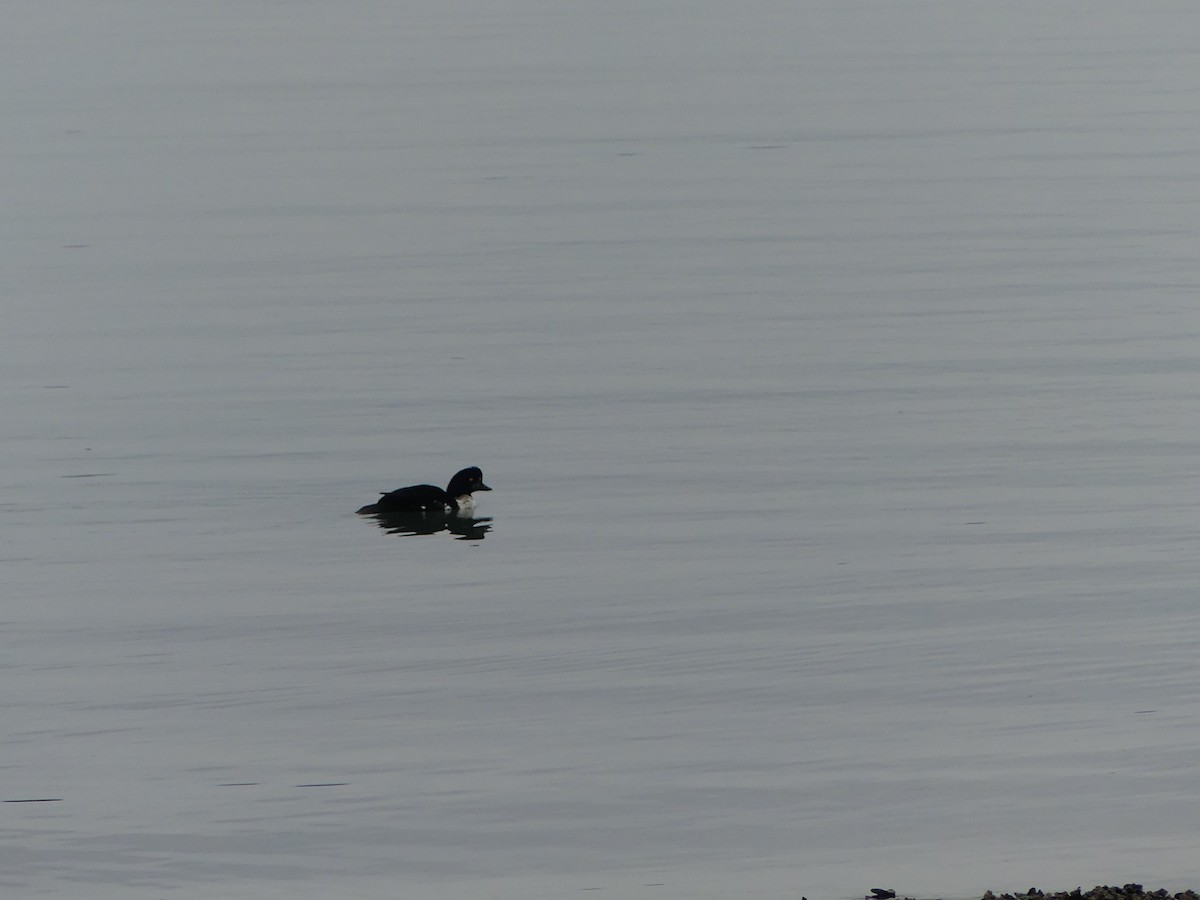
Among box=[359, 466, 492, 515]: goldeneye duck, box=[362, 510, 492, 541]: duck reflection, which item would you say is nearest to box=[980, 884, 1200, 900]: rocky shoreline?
box=[362, 510, 492, 541]: duck reflection

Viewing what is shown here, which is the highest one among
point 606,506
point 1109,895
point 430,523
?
point 606,506

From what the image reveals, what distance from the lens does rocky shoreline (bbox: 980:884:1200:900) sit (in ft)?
22.3

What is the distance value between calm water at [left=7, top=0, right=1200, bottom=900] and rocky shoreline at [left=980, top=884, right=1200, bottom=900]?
593 millimetres

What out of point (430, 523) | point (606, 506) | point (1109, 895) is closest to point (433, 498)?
point (430, 523)

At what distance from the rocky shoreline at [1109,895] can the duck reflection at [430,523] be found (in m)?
6.66

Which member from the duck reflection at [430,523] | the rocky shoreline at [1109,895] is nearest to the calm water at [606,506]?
the duck reflection at [430,523]

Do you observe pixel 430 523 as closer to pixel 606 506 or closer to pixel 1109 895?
pixel 606 506

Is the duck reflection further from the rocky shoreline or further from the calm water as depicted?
the rocky shoreline

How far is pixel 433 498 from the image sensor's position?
13.5 m

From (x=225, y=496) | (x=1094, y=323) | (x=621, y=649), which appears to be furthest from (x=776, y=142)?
(x=621, y=649)

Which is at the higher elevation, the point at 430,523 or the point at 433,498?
the point at 433,498

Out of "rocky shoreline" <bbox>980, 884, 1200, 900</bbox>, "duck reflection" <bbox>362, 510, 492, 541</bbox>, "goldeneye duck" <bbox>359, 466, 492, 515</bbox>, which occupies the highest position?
"goldeneye duck" <bbox>359, 466, 492, 515</bbox>

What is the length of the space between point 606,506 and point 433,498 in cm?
103

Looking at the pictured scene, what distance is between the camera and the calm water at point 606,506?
850 cm
